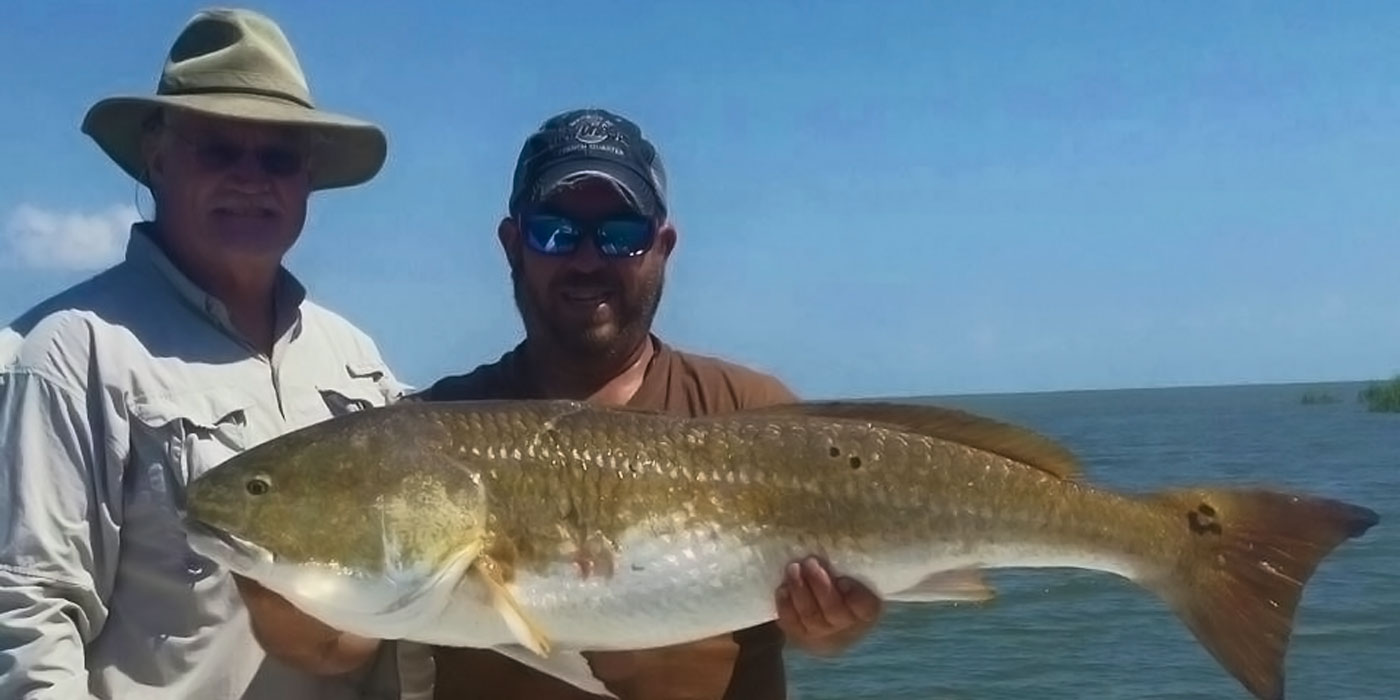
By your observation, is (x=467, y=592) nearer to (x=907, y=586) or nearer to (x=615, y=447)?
(x=615, y=447)

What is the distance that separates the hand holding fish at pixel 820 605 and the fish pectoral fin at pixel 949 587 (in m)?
0.10

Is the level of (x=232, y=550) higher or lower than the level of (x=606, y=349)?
lower

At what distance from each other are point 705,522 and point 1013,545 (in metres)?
0.89

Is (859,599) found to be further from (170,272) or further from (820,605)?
(170,272)

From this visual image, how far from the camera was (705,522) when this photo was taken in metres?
3.85

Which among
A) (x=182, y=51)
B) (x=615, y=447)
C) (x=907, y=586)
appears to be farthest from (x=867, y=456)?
(x=182, y=51)

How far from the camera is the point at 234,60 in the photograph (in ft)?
14.6

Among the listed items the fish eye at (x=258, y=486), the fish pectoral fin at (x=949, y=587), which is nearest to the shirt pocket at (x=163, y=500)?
the fish eye at (x=258, y=486)

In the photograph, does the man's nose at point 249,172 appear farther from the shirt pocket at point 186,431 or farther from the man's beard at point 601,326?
the man's beard at point 601,326

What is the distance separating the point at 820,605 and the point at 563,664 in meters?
0.73

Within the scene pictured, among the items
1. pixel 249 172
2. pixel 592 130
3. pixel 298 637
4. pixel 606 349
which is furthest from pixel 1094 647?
pixel 249 172

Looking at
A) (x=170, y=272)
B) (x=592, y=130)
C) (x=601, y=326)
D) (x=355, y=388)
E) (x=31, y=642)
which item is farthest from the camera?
(x=355, y=388)

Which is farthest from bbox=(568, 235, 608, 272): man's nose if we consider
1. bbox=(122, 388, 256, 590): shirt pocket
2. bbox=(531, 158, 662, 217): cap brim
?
bbox=(122, 388, 256, 590): shirt pocket

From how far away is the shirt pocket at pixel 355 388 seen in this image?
183 inches
